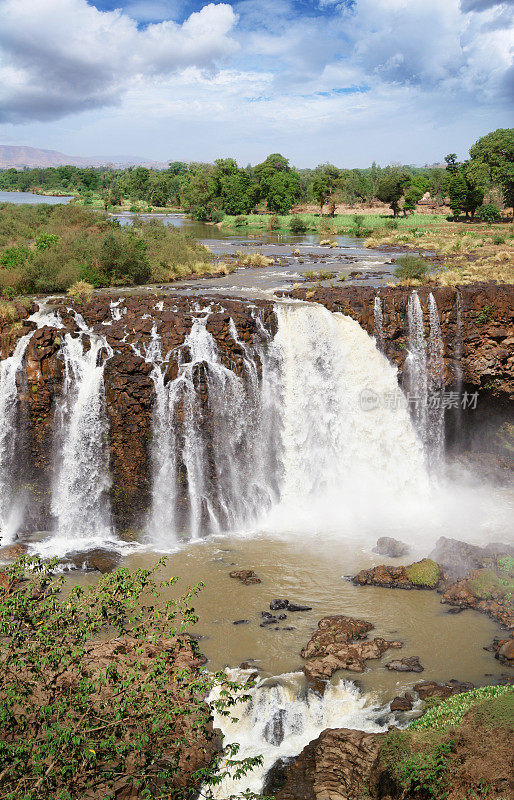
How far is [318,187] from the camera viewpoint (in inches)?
3191

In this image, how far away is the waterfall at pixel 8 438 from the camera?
58.5 feet

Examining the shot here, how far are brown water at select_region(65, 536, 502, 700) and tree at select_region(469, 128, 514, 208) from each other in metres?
56.9

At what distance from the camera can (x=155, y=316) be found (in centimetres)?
2017

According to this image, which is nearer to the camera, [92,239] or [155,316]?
[155,316]

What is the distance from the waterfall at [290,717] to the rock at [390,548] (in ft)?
17.6

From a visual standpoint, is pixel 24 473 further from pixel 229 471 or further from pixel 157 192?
pixel 157 192

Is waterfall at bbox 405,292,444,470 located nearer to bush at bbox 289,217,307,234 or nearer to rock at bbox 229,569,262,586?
rock at bbox 229,569,262,586

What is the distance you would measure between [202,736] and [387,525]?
386 inches

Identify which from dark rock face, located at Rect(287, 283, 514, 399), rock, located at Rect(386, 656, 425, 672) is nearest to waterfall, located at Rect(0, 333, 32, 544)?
dark rock face, located at Rect(287, 283, 514, 399)

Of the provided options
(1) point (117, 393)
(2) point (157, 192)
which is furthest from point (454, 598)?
(2) point (157, 192)

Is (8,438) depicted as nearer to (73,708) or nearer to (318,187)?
(73,708)

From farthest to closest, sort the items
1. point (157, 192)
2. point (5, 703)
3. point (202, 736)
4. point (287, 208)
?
point (157, 192)
point (287, 208)
point (202, 736)
point (5, 703)

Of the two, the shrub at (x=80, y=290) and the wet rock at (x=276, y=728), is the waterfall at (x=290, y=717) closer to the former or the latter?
the wet rock at (x=276, y=728)

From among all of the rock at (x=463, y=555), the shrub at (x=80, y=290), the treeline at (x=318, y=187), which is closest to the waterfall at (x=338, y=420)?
the rock at (x=463, y=555)
